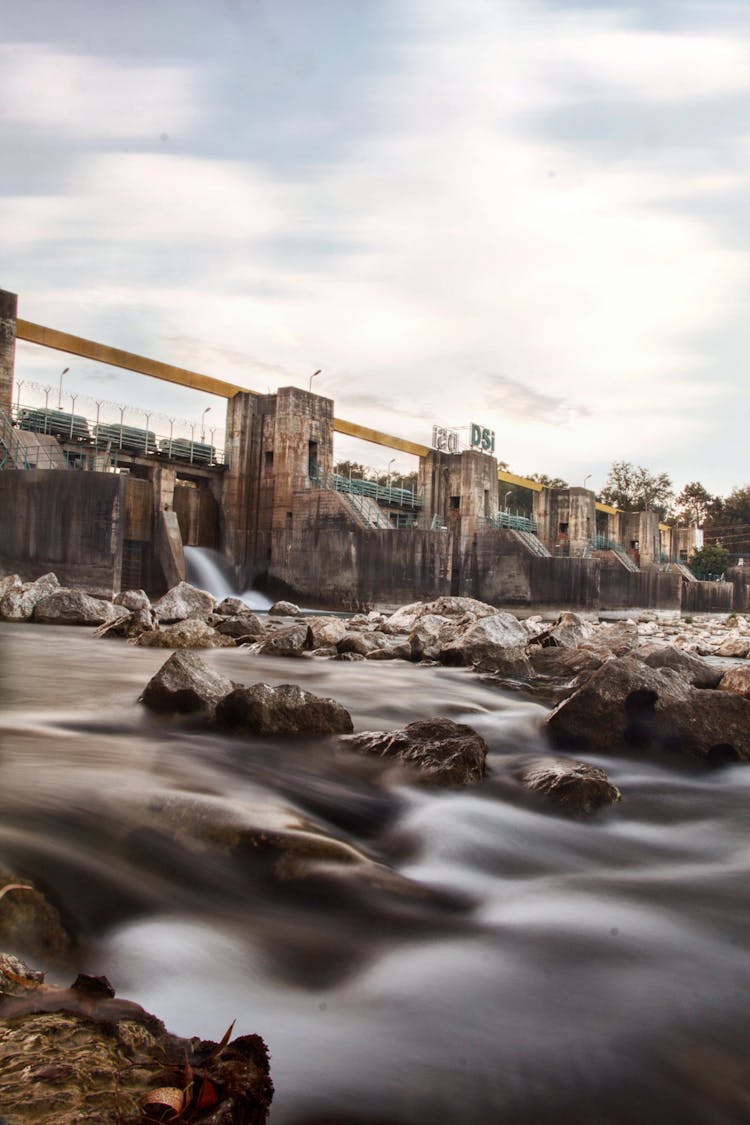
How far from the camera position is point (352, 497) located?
79.6 feet

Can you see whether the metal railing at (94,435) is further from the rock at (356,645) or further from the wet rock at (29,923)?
the wet rock at (29,923)

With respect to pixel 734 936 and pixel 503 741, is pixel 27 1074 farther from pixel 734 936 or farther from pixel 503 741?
pixel 503 741

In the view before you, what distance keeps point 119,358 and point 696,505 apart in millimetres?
70211

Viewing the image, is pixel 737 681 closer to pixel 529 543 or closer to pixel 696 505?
pixel 529 543

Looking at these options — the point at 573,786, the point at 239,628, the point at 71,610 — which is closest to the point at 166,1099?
the point at 573,786

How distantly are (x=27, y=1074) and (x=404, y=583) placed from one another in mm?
21266

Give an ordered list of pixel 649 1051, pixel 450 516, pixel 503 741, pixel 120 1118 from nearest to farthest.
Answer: pixel 120 1118, pixel 649 1051, pixel 503 741, pixel 450 516

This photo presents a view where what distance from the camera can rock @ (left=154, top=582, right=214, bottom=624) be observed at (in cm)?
1370

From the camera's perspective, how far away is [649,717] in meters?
5.13

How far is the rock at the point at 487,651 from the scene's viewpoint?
8531 millimetres

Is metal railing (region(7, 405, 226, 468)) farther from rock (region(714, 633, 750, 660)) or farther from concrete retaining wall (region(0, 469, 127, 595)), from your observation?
rock (region(714, 633, 750, 660))

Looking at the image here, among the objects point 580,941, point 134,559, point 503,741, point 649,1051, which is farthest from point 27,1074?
point 134,559

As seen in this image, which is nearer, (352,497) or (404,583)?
(404,583)

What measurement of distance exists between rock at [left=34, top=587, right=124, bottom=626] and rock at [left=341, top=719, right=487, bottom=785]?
7.88 meters
